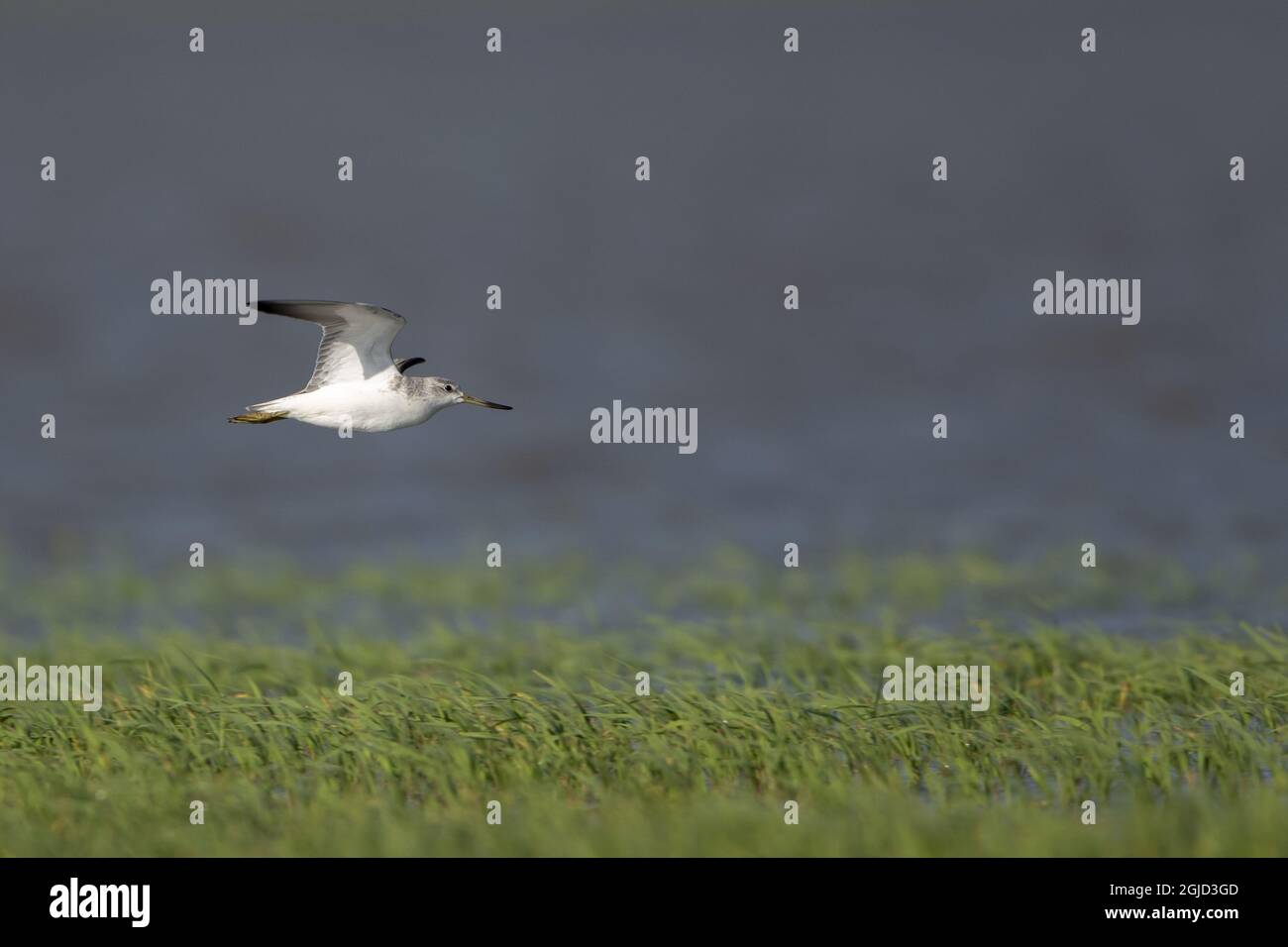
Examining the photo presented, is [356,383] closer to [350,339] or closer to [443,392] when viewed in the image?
[350,339]

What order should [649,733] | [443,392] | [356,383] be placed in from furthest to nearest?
1. [649,733]
2. [443,392]
3. [356,383]

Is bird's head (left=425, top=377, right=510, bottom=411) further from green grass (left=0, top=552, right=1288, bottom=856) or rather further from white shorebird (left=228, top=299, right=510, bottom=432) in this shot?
green grass (left=0, top=552, right=1288, bottom=856)

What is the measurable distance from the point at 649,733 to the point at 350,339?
3.62 metres

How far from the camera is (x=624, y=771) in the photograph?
1203 centimetres

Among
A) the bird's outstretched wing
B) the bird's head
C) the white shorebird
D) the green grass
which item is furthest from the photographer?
the bird's head

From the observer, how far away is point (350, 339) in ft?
37.2

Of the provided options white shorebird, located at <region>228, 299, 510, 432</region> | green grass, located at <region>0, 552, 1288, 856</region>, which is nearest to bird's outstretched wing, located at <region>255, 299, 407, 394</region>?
white shorebird, located at <region>228, 299, 510, 432</region>

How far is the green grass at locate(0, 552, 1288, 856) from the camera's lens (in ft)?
33.9

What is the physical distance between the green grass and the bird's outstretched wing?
2672 mm

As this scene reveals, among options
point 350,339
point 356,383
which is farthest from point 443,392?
point 350,339

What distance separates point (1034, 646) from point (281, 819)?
727cm
